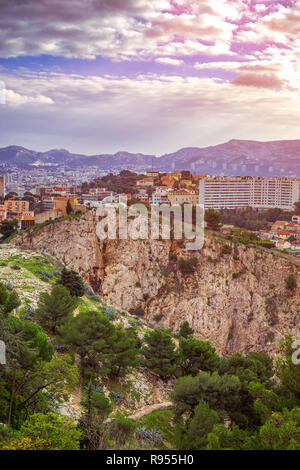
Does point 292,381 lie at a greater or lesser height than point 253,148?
lesser

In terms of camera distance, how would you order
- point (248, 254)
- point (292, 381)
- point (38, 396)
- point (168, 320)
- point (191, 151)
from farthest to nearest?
point (191, 151) → point (248, 254) → point (168, 320) → point (292, 381) → point (38, 396)

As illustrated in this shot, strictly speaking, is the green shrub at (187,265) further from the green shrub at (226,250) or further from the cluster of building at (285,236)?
the cluster of building at (285,236)

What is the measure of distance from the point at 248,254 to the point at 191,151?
17683 centimetres

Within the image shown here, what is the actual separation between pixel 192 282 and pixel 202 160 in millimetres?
142394

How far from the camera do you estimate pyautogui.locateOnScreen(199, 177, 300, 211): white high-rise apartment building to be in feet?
202

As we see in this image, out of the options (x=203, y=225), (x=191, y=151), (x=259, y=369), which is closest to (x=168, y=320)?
(x=203, y=225)

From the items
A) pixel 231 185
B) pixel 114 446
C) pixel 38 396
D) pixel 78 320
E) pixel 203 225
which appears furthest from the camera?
pixel 231 185

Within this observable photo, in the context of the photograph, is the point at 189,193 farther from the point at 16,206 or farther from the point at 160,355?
the point at 160,355

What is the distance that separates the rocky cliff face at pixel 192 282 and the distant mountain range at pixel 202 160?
10381cm

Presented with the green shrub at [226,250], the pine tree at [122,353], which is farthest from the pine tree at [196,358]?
the green shrub at [226,250]

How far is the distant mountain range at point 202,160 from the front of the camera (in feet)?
476

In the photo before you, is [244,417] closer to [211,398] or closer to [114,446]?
[211,398]

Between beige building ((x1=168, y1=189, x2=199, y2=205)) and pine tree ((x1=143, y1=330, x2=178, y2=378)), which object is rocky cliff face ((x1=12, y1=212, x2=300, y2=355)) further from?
beige building ((x1=168, y1=189, x2=199, y2=205))

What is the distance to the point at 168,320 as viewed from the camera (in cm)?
2414
